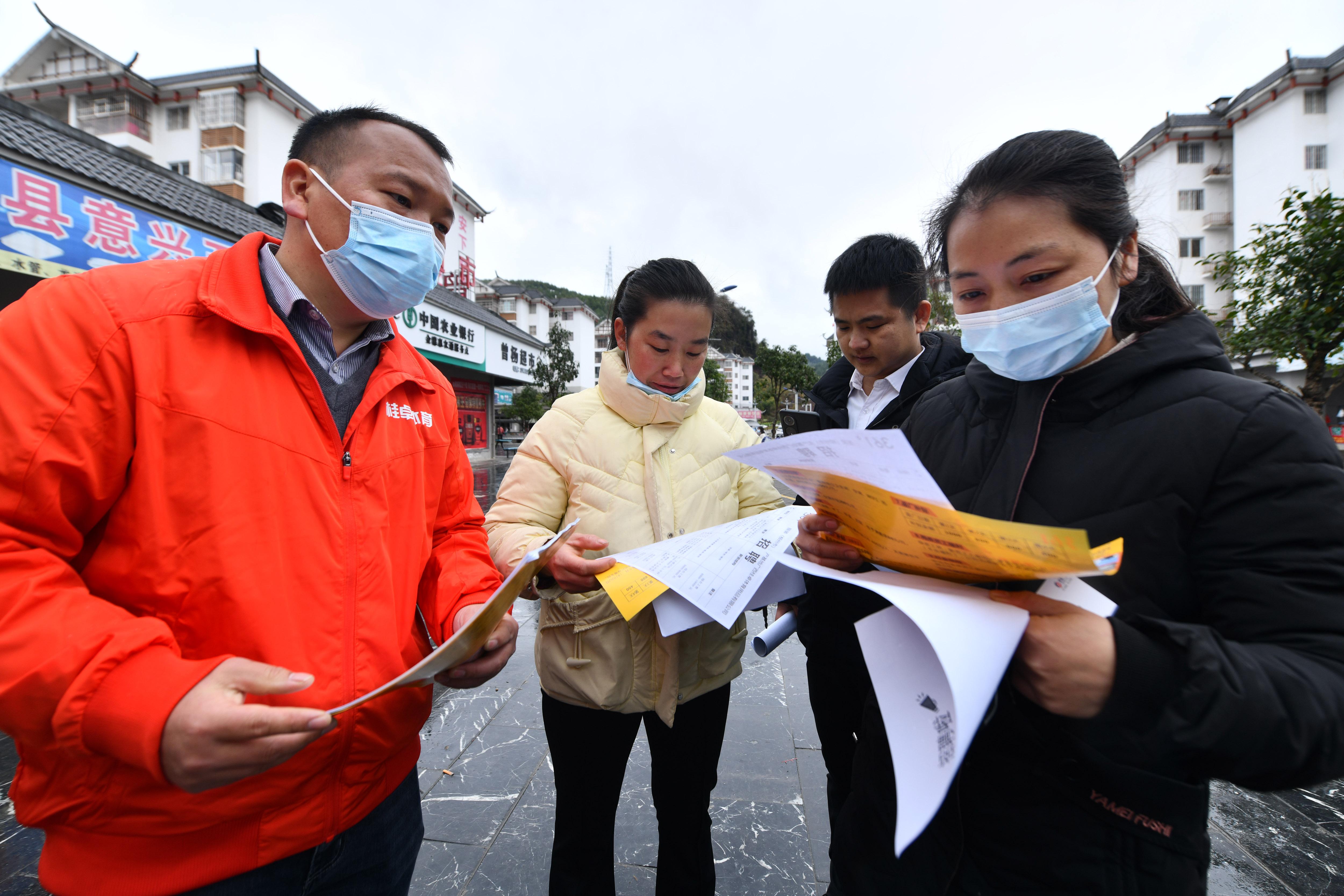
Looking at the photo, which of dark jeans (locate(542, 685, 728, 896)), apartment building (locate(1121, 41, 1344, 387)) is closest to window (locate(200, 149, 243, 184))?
dark jeans (locate(542, 685, 728, 896))

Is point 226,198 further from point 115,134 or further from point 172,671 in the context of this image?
point 115,134

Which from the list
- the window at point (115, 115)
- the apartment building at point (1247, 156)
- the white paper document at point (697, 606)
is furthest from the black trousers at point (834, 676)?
the window at point (115, 115)

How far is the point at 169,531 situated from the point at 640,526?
983mm

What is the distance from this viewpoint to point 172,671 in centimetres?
78

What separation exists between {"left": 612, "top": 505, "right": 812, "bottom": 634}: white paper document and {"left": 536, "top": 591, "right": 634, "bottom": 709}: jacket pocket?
0.56 feet

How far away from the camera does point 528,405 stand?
813 inches

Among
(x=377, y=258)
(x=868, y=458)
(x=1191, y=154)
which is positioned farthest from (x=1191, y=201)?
(x=377, y=258)

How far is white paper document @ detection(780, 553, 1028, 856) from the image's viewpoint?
583mm

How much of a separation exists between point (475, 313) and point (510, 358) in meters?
2.35

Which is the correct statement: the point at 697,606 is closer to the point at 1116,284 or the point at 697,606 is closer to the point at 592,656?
the point at 592,656

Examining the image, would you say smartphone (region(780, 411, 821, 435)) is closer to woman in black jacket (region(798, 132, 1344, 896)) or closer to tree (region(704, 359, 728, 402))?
woman in black jacket (region(798, 132, 1344, 896))

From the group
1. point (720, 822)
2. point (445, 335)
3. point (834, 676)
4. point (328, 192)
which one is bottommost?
point (720, 822)

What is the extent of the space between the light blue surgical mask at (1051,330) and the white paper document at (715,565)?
0.56 meters

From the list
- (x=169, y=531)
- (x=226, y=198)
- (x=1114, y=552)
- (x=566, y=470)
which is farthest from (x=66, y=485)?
(x=226, y=198)
